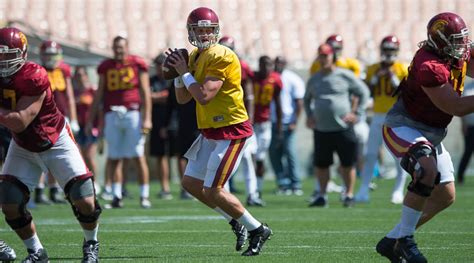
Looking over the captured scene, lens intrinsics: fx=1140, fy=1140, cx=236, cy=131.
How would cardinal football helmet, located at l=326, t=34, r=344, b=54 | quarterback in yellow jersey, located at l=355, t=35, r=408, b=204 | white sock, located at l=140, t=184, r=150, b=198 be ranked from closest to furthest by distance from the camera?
1. white sock, located at l=140, t=184, r=150, b=198
2. quarterback in yellow jersey, located at l=355, t=35, r=408, b=204
3. cardinal football helmet, located at l=326, t=34, r=344, b=54

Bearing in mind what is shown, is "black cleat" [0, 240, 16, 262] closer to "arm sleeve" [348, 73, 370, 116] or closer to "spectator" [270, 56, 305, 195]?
"arm sleeve" [348, 73, 370, 116]

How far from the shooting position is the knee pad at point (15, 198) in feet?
22.3

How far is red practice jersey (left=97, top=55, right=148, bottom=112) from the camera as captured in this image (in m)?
12.2

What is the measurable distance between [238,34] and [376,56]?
9.97ft

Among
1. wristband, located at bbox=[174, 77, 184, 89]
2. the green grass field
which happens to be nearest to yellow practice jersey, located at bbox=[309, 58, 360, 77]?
the green grass field

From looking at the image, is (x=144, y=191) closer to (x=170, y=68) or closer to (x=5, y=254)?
(x=170, y=68)

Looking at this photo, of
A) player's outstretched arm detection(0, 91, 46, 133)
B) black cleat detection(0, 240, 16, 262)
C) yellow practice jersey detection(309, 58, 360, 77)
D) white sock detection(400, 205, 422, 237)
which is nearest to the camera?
player's outstretched arm detection(0, 91, 46, 133)

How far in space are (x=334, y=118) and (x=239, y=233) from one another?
443 centimetres

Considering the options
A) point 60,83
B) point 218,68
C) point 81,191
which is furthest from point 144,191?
point 81,191

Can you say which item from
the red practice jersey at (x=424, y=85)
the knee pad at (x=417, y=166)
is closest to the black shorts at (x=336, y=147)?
the red practice jersey at (x=424, y=85)

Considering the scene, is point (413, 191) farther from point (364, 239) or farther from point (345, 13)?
point (345, 13)

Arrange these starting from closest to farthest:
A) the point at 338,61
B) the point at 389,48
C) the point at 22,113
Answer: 1. the point at 22,113
2. the point at 389,48
3. the point at 338,61

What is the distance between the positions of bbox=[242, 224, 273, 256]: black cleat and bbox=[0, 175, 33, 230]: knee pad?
1.53 metres

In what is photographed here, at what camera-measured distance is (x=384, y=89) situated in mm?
12547
